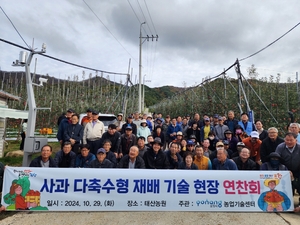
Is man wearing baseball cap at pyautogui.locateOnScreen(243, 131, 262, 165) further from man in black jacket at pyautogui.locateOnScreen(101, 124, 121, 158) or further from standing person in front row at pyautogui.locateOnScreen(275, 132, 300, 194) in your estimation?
man in black jacket at pyautogui.locateOnScreen(101, 124, 121, 158)

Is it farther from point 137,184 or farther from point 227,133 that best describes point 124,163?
point 227,133

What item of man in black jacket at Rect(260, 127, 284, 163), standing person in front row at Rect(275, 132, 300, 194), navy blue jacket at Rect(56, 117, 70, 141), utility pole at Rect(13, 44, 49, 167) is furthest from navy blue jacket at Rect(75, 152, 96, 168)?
standing person in front row at Rect(275, 132, 300, 194)

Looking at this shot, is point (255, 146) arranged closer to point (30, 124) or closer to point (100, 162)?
point (100, 162)

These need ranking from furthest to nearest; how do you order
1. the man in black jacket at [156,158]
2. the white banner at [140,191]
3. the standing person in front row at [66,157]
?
the man in black jacket at [156,158], the standing person in front row at [66,157], the white banner at [140,191]

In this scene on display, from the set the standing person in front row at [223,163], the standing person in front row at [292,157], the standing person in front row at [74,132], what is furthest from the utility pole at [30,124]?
the standing person in front row at [292,157]

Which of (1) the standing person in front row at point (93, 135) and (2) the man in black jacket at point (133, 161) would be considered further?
(1) the standing person in front row at point (93, 135)

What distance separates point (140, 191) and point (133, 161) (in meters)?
0.74

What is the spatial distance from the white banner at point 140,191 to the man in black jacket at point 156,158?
0.76 metres

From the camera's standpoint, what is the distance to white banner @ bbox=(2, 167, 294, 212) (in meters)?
3.43

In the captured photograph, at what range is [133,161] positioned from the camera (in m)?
4.11

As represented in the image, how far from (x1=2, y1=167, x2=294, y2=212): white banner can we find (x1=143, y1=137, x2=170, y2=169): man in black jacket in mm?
758

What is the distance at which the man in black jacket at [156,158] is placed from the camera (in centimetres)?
434

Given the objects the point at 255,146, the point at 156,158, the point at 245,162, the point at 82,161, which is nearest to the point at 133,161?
the point at 156,158

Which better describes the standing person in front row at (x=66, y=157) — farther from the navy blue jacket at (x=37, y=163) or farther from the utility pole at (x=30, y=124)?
the utility pole at (x=30, y=124)
